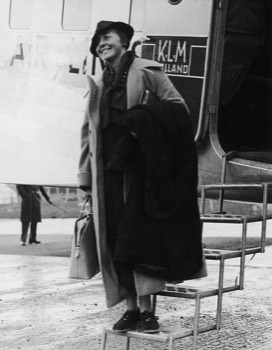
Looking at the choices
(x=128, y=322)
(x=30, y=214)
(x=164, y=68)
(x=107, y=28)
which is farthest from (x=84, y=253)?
(x=30, y=214)

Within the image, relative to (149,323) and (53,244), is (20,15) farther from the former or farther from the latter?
(149,323)

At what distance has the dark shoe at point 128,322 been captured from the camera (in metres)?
5.60

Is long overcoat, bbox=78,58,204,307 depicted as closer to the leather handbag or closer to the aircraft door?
the leather handbag

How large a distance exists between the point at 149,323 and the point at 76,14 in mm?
6374

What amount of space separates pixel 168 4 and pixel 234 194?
2302 mm

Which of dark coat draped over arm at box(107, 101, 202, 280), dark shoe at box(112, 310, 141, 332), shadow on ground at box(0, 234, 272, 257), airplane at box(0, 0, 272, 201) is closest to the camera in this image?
dark coat draped over arm at box(107, 101, 202, 280)

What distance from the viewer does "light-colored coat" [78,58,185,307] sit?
5477 mm

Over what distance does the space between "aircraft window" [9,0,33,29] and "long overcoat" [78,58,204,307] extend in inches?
237

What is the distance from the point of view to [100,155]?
5559 millimetres

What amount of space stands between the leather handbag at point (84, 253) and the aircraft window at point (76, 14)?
582 centimetres

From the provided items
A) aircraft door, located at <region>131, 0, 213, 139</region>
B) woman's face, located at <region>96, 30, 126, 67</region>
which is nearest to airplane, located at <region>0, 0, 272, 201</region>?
aircraft door, located at <region>131, 0, 213, 139</region>

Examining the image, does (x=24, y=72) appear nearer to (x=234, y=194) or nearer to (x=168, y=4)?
(x=168, y=4)

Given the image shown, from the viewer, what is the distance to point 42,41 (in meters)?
11.4

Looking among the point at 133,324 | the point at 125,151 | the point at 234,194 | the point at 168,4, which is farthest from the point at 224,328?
the point at 168,4
